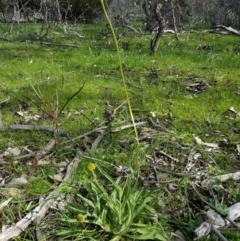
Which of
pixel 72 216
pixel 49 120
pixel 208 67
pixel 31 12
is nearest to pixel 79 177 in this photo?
pixel 72 216

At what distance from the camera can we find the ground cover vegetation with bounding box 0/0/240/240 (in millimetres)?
2803

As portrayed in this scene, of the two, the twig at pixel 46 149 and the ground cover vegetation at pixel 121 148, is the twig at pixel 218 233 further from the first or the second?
the twig at pixel 46 149

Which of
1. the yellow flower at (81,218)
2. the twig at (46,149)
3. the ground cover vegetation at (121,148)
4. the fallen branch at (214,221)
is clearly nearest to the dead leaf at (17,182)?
the ground cover vegetation at (121,148)

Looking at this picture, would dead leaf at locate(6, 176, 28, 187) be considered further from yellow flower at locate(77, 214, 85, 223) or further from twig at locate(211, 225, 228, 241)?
twig at locate(211, 225, 228, 241)

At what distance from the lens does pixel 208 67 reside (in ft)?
24.1

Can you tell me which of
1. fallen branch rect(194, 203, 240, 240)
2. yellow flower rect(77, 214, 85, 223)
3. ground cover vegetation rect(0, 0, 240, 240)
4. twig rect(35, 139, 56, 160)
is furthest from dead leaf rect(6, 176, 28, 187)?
fallen branch rect(194, 203, 240, 240)

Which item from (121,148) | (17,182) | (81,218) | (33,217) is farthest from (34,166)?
(81,218)

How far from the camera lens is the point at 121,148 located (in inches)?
156

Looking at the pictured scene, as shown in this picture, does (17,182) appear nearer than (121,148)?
Yes

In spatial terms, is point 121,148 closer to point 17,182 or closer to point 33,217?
point 17,182

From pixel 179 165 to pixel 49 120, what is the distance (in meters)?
1.85

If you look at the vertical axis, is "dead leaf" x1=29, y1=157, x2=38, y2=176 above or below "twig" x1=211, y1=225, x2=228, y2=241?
below

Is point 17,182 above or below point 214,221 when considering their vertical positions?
below

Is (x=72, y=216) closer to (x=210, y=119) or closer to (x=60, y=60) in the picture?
(x=210, y=119)
